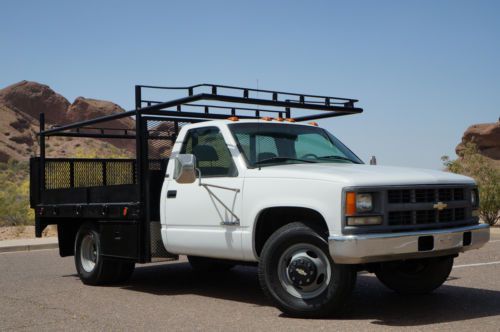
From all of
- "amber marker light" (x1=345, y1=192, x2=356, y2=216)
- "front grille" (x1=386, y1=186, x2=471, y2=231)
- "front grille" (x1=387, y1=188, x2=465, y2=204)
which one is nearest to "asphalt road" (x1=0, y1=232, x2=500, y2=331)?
"front grille" (x1=386, y1=186, x2=471, y2=231)

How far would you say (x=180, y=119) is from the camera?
34.2 ft

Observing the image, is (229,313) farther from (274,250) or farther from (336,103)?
(336,103)

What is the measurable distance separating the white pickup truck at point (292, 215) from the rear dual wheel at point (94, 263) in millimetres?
23

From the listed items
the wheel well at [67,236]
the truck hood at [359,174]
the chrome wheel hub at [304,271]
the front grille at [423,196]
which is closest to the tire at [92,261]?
the wheel well at [67,236]

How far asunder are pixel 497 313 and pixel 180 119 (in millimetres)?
5329

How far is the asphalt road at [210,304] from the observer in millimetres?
6637

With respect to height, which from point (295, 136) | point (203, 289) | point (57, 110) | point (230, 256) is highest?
point (57, 110)

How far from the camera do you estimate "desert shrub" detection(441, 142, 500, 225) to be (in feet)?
73.8

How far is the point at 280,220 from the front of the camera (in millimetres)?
7480

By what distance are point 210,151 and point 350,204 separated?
2233 mm

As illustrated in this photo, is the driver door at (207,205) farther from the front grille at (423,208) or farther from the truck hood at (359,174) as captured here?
Answer: the front grille at (423,208)

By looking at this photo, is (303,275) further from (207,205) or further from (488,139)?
(488,139)

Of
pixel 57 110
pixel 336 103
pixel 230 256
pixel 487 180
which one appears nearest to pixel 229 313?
pixel 230 256

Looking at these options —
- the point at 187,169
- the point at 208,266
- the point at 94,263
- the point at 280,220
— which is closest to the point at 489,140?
the point at 208,266
